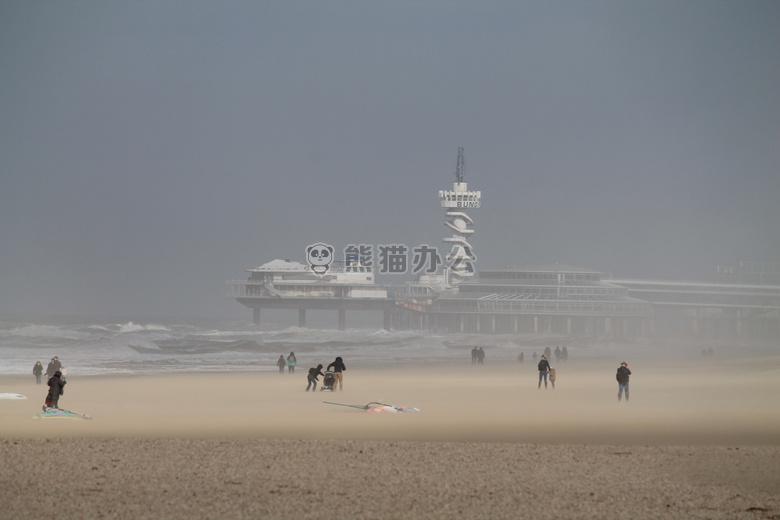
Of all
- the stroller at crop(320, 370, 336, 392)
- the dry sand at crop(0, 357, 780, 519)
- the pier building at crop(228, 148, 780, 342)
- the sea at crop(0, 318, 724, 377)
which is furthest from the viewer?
the pier building at crop(228, 148, 780, 342)

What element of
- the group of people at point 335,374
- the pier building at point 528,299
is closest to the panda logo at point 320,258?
the pier building at point 528,299

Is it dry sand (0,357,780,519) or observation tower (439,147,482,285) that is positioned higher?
observation tower (439,147,482,285)

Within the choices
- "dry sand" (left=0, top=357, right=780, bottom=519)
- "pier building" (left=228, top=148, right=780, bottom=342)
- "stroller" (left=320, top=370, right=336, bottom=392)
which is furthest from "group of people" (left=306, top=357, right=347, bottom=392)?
"pier building" (left=228, top=148, right=780, bottom=342)

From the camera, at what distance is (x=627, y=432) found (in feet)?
62.5

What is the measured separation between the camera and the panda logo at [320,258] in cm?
12362

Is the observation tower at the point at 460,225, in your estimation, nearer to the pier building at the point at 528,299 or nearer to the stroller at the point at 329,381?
the pier building at the point at 528,299

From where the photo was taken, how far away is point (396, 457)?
1514 cm

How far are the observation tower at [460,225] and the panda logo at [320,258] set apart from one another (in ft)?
49.6

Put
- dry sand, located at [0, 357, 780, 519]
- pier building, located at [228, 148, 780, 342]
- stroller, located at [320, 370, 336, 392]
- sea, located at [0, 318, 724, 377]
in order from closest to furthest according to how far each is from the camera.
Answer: dry sand, located at [0, 357, 780, 519] < stroller, located at [320, 370, 336, 392] < sea, located at [0, 318, 724, 377] < pier building, located at [228, 148, 780, 342]

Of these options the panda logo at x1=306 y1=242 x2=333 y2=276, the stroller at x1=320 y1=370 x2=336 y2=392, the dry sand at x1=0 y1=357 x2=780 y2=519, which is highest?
the panda logo at x1=306 y1=242 x2=333 y2=276

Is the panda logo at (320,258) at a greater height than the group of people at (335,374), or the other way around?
the panda logo at (320,258)

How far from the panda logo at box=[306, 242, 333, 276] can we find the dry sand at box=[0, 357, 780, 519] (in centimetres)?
9571

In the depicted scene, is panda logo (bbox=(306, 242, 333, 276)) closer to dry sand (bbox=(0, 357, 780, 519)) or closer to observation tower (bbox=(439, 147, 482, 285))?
observation tower (bbox=(439, 147, 482, 285))

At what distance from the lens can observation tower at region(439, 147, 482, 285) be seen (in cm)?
12850
